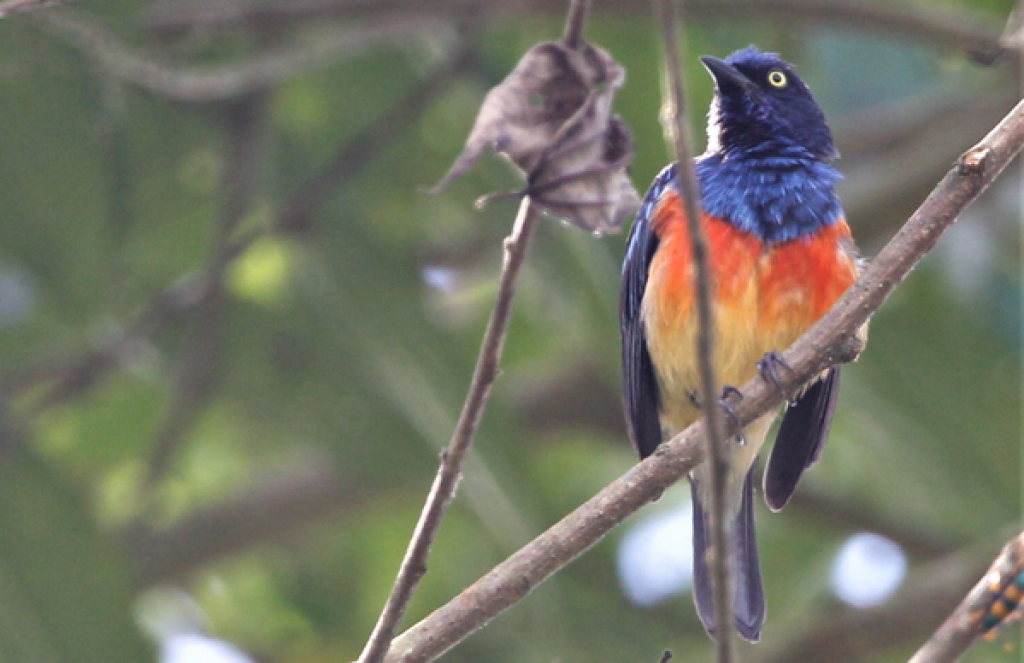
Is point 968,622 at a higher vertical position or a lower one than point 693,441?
lower

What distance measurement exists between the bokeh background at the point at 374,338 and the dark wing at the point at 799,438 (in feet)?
3.04

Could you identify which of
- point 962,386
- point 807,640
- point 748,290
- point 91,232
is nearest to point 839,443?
point 962,386

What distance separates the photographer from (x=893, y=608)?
539 cm

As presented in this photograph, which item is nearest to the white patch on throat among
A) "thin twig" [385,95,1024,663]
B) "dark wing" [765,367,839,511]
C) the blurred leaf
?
"dark wing" [765,367,839,511]

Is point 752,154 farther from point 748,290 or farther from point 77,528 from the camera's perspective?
point 77,528

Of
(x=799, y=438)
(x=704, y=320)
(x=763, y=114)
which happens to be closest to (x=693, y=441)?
(x=704, y=320)

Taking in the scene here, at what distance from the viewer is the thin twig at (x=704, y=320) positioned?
200 cm

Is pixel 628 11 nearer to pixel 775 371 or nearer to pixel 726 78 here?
pixel 726 78

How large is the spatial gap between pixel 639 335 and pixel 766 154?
27.0 inches

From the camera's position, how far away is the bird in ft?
13.9

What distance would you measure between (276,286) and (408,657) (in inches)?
154

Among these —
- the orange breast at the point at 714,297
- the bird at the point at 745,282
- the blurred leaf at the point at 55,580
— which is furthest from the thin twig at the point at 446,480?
the blurred leaf at the point at 55,580

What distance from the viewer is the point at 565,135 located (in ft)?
8.31

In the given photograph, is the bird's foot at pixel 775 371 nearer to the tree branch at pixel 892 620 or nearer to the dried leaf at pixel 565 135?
the dried leaf at pixel 565 135
